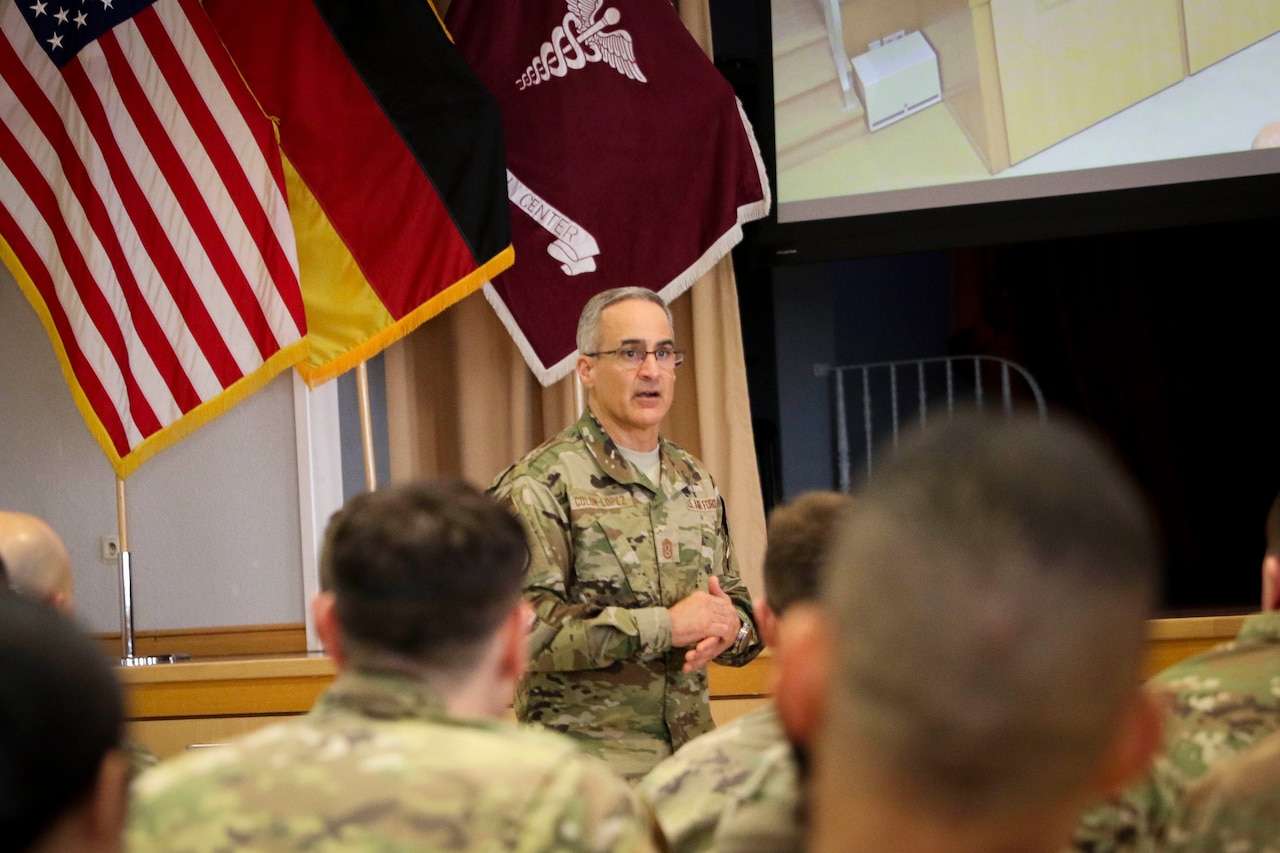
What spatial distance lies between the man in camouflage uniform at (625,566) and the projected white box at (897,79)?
5.49 feet

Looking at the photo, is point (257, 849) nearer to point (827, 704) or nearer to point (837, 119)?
point (827, 704)

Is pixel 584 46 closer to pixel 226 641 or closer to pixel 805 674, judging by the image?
pixel 226 641

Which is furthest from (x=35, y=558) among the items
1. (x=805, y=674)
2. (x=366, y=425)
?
(x=366, y=425)

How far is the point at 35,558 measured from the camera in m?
1.87

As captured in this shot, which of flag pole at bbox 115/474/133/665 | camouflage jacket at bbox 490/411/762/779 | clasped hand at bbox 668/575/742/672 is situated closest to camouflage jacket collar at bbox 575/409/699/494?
camouflage jacket at bbox 490/411/762/779

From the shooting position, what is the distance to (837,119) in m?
4.11

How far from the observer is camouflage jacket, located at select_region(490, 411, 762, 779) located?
2.36 metres

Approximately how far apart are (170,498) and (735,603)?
2536 millimetres

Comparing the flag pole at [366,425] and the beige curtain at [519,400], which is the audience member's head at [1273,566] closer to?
the beige curtain at [519,400]

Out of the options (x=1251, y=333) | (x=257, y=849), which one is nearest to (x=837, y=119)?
(x=1251, y=333)

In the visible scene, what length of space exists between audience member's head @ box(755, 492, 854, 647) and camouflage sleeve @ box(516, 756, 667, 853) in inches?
17.5

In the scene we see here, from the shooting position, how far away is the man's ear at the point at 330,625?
128 centimetres

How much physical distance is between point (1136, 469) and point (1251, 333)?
2.62ft

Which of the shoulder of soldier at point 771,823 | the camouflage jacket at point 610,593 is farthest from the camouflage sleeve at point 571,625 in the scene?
the shoulder of soldier at point 771,823
